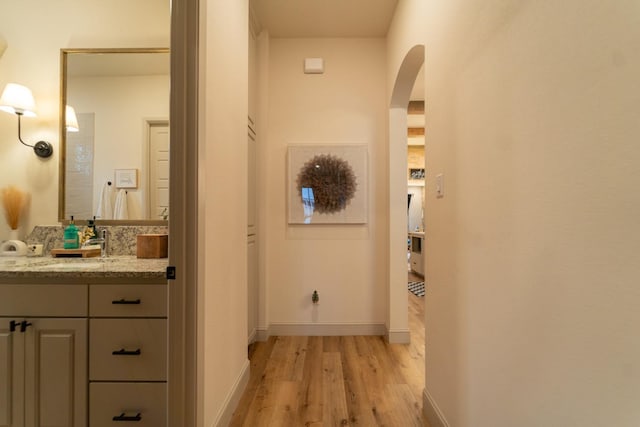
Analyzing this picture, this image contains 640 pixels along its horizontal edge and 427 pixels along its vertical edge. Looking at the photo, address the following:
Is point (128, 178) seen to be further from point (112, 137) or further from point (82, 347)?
point (82, 347)

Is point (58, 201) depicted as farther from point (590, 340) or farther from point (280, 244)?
point (590, 340)

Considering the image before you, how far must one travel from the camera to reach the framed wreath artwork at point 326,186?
2.98m

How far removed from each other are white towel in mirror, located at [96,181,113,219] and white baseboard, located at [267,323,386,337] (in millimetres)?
1749

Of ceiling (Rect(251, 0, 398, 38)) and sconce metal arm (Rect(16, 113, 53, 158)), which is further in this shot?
ceiling (Rect(251, 0, 398, 38))

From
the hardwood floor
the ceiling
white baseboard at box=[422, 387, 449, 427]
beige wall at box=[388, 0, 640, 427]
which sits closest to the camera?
beige wall at box=[388, 0, 640, 427]

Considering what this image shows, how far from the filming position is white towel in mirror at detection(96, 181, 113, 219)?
1988 mm

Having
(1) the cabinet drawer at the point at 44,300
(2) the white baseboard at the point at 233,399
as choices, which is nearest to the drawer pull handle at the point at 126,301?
(1) the cabinet drawer at the point at 44,300

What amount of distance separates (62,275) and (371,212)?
2386 mm

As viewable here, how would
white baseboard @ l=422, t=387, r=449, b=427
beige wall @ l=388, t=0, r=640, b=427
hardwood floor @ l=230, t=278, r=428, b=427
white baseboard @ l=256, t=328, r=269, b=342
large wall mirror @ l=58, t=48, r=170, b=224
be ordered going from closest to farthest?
beige wall @ l=388, t=0, r=640, b=427
white baseboard @ l=422, t=387, r=449, b=427
hardwood floor @ l=230, t=278, r=428, b=427
large wall mirror @ l=58, t=48, r=170, b=224
white baseboard @ l=256, t=328, r=269, b=342

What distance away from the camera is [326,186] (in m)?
2.98

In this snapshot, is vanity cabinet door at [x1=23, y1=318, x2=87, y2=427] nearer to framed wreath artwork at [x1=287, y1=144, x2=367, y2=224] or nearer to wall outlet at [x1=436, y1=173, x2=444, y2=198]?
wall outlet at [x1=436, y1=173, x2=444, y2=198]

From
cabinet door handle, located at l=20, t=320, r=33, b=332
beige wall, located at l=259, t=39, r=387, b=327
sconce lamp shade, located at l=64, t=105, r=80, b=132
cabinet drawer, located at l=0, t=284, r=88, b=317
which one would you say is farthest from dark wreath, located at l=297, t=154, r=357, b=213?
cabinet door handle, located at l=20, t=320, r=33, b=332

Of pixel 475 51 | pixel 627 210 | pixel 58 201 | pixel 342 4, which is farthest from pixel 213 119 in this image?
pixel 342 4

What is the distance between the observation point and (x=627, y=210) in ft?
2.00
